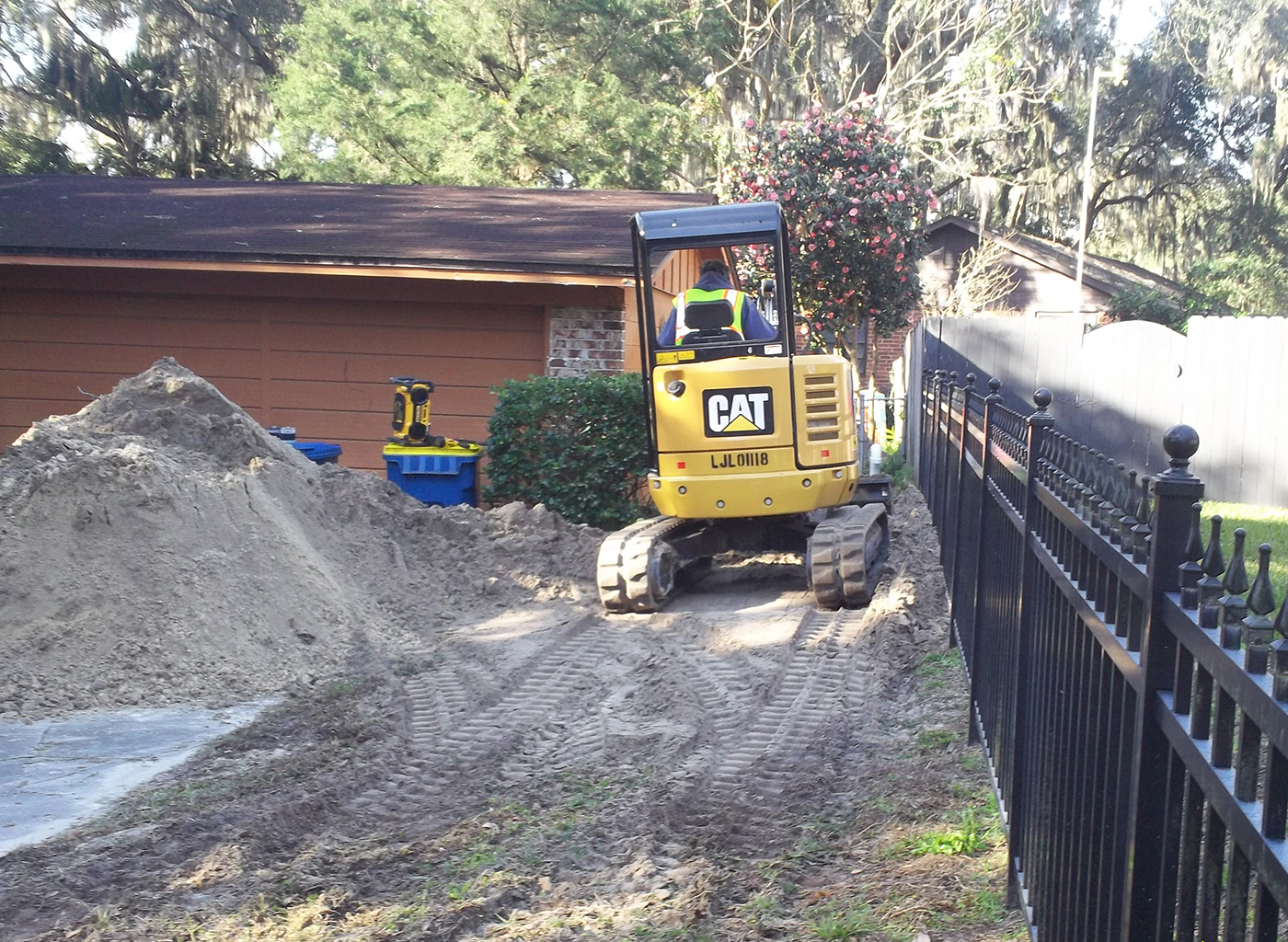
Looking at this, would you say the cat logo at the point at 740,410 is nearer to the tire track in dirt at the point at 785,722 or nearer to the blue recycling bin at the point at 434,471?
the tire track in dirt at the point at 785,722

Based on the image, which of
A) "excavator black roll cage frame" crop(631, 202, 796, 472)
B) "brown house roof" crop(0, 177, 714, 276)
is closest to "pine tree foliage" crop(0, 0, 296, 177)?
Result: "brown house roof" crop(0, 177, 714, 276)

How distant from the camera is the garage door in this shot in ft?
46.6

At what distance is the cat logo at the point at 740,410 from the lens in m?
8.99

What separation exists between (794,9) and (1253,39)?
17163 millimetres

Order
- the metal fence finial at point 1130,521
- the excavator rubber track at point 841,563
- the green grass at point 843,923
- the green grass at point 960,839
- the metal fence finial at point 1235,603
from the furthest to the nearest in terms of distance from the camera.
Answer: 1. the excavator rubber track at point 841,563
2. the green grass at point 960,839
3. the green grass at point 843,923
4. the metal fence finial at point 1130,521
5. the metal fence finial at point 1235,603

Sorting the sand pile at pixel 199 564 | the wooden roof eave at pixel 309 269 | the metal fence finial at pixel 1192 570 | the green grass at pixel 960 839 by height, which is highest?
the wooden roof eave at pixel 309 269

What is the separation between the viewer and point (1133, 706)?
7.77 feet

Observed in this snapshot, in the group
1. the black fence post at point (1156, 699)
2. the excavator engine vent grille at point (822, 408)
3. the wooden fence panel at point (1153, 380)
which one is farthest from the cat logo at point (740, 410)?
the black fence post at point (1156, 699)

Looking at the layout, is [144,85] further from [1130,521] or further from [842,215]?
[1130,521]

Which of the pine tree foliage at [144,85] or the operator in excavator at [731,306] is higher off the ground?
the pine tree foliage at [144,85]

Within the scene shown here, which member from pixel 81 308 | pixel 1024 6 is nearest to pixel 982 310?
pixel 1024 6

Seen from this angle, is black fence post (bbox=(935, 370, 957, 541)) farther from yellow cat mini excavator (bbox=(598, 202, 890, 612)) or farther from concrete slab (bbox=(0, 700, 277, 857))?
concrete slab (bbox=(0, 700, 277, 857))

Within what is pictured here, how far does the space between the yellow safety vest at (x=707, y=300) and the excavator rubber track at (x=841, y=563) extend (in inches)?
65.7

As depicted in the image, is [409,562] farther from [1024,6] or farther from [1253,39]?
[1253,39]
